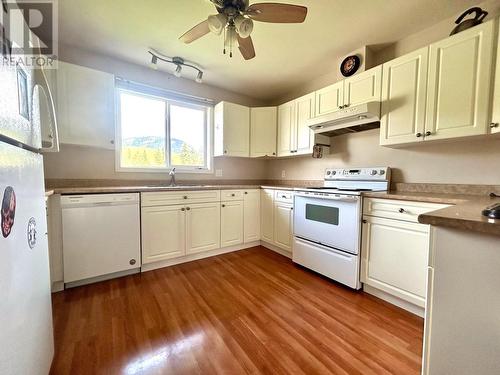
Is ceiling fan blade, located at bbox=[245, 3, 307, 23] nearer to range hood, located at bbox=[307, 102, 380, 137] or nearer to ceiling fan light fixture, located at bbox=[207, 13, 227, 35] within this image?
ceiling fan light fixture, located at bbox=[207, 13, 227, 35]

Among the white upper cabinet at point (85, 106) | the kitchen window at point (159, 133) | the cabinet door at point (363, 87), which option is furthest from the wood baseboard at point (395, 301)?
the white upper cabinet at point (85, 106)

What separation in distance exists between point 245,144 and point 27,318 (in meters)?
2.86

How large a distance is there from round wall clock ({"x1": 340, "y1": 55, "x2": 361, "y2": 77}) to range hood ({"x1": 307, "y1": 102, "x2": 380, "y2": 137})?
1.64ft

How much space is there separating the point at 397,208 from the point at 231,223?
1.89 meters

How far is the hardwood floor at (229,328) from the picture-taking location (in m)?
1.18

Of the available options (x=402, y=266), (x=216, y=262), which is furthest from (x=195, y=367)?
(x=402, y=266)

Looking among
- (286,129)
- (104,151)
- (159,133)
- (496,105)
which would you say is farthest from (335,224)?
(104,151)

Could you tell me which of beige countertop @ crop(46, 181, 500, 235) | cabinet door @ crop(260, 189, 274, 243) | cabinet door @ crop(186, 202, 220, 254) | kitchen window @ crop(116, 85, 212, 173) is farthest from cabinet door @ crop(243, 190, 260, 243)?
kitchen window @ crop(116, 85, 212, 173)

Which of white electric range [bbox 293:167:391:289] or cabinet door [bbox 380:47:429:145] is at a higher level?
cabinet door [bbox 380:47:429:145]

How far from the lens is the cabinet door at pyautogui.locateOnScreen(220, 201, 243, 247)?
9.23 ft

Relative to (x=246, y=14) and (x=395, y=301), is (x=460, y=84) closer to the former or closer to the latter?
(x=246, y=14)

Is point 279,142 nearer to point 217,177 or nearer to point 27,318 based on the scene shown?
point 217,177

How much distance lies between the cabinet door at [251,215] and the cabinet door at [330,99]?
137cm

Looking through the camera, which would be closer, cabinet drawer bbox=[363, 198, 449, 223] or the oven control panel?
cabinet drawer bbox=[363, 198, 449, 223]
